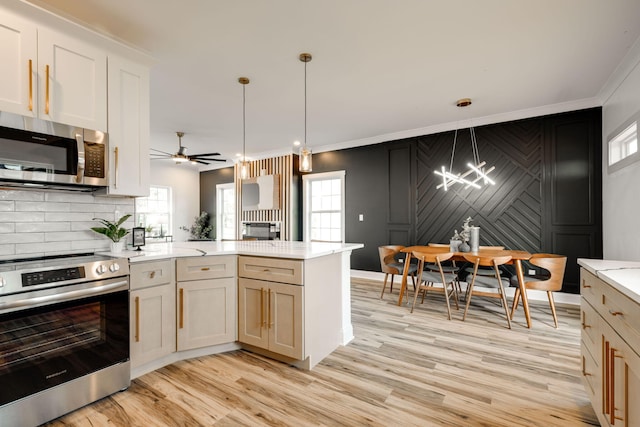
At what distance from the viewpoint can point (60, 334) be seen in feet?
5.53

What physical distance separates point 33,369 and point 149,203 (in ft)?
21.4

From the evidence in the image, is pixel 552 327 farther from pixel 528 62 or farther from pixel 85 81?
pixel 85 81

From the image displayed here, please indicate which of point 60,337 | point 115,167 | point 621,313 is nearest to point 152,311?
point 60,337

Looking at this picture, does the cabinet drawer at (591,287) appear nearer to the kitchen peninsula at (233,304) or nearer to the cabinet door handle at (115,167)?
the kitchen peninsula at (233,304)

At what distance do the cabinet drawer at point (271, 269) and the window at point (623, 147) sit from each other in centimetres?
319

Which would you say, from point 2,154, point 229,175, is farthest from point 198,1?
point 229,175

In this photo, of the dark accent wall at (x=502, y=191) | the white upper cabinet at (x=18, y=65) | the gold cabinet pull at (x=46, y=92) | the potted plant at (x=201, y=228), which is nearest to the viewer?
the white upper cabinet at (x=18, y=65)

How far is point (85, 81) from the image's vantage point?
7.14ft

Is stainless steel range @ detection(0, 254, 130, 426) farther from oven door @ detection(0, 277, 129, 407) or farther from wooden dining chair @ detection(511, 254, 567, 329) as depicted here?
wooden dining chair @ detection(511, 254, 567, 329)

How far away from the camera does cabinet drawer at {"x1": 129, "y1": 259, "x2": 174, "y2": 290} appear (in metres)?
2.05

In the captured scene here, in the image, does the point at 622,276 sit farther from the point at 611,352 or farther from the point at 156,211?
the point at 156,211

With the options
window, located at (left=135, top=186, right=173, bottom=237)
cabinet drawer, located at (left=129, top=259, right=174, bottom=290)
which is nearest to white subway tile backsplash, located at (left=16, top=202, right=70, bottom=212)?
cabinet drawer, located at (left=129, top=259, right=174, bottom=290)

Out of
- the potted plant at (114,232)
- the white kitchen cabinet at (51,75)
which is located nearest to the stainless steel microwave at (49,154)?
the white kitchen cabinet at (51,75)

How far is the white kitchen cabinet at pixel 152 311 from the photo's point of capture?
6.71 ft
